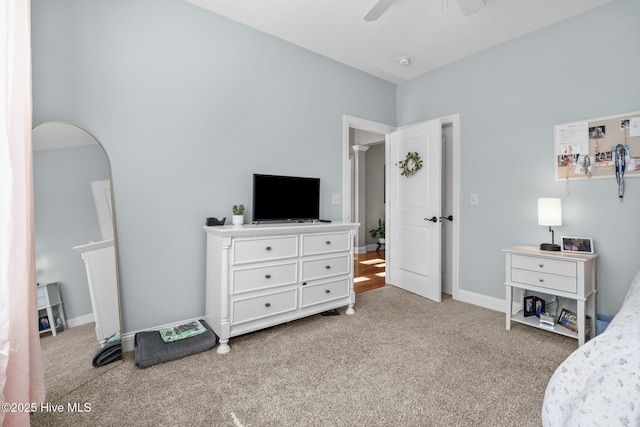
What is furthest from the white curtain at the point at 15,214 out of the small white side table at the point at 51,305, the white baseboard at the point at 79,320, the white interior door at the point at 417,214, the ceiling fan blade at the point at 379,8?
the white interior door at the point at 417,214

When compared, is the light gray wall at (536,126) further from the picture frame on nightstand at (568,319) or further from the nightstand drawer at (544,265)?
the nightstand drawer at (544,265)

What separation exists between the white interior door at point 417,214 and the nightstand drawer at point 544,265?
83 centimetres

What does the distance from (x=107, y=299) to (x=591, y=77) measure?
405 cm

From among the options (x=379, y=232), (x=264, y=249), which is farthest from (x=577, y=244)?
(x=379, y=232)

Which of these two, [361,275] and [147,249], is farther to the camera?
[361,275]

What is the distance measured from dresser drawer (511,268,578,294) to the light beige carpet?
43 centimetres

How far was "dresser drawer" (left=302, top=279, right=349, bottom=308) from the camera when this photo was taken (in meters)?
2.67

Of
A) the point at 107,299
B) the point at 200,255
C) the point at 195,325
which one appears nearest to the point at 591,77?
the point at 200,255

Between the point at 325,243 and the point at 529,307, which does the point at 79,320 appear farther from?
the point at 529,307

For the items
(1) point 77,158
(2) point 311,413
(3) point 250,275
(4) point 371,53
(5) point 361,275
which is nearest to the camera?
(2) point 311,413

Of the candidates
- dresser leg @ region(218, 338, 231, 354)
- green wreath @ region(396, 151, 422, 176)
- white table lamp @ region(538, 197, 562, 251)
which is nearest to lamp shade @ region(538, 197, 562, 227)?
white table lamp @ region(538, 197, 562, 251)

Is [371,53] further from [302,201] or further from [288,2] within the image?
[302,201]

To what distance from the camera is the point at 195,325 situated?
2418 mm

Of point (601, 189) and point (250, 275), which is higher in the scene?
point (601, 189)
